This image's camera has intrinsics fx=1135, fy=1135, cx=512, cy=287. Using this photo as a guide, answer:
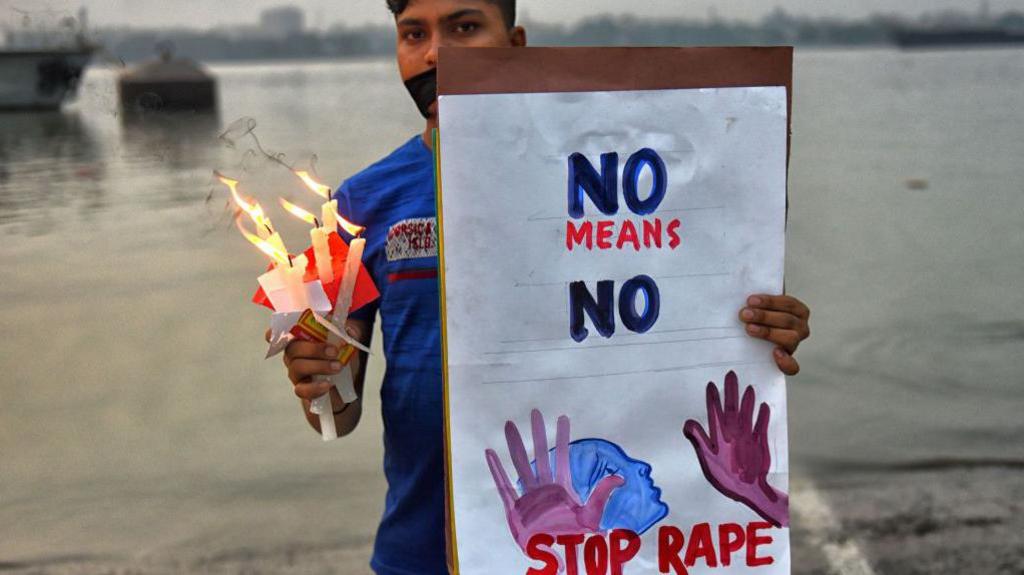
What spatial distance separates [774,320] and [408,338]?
0.52m

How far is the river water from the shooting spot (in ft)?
12.0

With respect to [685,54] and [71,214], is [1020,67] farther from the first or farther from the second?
[685,54]

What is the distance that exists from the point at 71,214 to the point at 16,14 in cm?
540

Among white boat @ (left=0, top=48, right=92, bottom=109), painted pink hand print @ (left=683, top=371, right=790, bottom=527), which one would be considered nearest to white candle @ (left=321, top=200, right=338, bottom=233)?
painted pink hand print @ (left=683, top=371, right=790, bottom=527)

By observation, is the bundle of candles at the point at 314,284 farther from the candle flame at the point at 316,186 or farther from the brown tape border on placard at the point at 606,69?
the brown tape border on placard at the point at 606,69

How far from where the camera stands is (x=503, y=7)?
155cm

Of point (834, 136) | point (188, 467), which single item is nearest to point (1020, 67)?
point (834, 136)

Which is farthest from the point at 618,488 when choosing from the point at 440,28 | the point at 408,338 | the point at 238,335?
the point at 238,335

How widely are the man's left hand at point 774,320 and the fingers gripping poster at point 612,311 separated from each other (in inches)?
0.6

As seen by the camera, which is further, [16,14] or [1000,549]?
[1000,549]

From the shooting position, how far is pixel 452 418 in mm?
1330

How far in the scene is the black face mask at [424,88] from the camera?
1530 millimetres

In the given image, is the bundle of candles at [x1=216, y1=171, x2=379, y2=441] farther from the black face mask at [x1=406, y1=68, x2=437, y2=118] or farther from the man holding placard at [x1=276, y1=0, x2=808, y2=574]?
the black face mask at [x1=406, y1=68, x2=437, y2=118]

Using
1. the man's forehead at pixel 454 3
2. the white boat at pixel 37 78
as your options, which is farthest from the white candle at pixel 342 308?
the white boat at pixel 37 78
